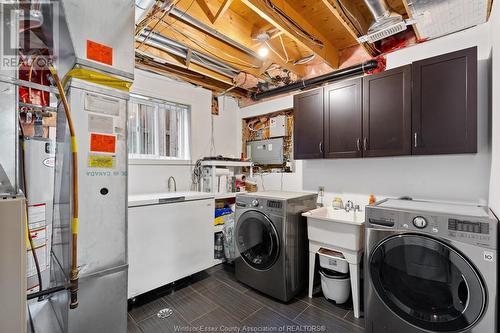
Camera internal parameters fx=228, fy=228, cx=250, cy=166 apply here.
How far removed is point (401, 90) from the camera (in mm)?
1990

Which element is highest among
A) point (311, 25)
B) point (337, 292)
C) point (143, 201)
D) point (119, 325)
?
point (311, 25)

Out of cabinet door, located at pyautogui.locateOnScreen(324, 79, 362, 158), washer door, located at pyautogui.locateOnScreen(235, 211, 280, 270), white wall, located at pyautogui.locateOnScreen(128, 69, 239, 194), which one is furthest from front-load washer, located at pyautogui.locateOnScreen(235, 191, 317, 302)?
white wall, located at pyautogui.locateOnScreen(128, 69, 239, 194)

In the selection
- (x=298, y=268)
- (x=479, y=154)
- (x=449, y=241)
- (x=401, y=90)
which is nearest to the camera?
(x=449, y=241)

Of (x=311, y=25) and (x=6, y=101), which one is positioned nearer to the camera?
(x=6, y=101)

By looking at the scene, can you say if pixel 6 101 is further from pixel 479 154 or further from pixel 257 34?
pixel 479 154

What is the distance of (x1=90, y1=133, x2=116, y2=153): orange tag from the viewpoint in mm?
1017

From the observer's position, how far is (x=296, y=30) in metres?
2.06

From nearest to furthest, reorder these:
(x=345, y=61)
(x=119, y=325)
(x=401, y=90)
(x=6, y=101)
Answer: (x=6, y=101), (x=119, y=325), (x=401, y=90), (x=345, y=61)

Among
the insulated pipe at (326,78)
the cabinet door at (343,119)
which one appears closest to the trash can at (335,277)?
the cabinet door at (343,119)

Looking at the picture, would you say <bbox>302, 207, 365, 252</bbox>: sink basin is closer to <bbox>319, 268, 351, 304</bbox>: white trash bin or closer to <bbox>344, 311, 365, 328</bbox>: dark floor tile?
<bbox>319, 268, 351, 304</bbox>: white trash bin

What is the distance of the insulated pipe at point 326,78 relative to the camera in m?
2.37

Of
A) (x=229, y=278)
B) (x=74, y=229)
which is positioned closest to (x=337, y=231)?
(x=229, y=278)

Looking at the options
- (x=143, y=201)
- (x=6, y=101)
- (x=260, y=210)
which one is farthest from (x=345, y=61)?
(x=6, y=101)

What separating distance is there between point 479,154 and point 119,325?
2747mm
